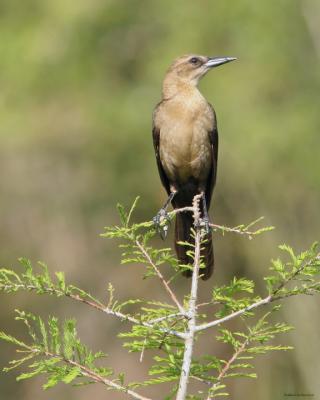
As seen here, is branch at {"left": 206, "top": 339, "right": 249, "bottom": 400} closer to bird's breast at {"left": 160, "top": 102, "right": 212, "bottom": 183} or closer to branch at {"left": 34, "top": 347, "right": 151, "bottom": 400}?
branch at {"left": 34, "top": 347, "right": 151, "bottom": 400}

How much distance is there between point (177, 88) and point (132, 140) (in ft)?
14.3

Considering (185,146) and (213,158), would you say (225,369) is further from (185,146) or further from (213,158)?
(213,158)

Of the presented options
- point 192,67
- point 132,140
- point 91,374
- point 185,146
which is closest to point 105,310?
point 91,374

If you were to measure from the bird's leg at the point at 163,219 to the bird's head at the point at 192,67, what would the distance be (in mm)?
845

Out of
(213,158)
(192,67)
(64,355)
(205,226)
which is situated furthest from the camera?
(192,67)

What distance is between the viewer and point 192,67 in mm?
5836

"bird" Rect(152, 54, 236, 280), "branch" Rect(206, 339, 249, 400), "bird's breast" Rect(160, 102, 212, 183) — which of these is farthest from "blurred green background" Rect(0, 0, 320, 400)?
"branch" Rect(206, 339, 249, 400)

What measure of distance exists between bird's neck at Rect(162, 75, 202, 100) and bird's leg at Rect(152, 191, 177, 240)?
665 mm

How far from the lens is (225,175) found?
32.8ft

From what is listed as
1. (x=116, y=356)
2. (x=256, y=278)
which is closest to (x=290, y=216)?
(x=256, y=278)

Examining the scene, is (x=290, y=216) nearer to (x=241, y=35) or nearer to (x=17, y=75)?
(x=241, y=35)

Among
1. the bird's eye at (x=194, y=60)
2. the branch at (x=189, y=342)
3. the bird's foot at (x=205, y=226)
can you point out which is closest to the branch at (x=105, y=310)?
the branch at (x=189, y=342)

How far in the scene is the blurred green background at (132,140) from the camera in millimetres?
9547

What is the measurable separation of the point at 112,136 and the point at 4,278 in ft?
24.1
